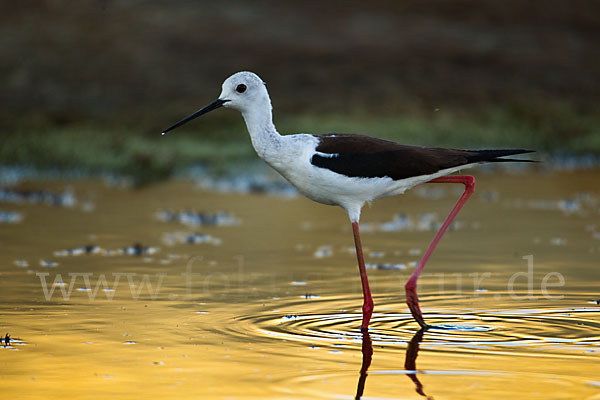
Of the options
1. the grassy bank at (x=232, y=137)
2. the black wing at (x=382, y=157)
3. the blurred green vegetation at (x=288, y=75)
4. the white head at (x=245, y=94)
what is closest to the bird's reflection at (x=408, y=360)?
the black wing at (x=382, y=157)

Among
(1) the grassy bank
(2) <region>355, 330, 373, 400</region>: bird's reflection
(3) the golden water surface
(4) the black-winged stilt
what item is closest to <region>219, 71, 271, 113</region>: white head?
(4) the black-winged stilt

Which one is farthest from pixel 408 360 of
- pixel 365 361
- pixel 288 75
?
pixel 288 75

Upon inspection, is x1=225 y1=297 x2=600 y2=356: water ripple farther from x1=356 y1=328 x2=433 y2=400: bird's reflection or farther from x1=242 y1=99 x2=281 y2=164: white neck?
x1=242 y1=99 x2=281 y2=164: white neck

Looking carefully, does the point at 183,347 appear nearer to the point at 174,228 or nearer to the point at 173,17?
the point at 174,228

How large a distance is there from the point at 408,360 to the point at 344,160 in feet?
5.45

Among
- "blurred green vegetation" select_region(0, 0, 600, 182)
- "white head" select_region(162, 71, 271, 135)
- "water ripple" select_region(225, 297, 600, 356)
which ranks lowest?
"water ripple" select_region(225, 297, 600, 356)

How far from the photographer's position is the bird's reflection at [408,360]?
16.9ft

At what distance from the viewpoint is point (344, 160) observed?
22.7 ft

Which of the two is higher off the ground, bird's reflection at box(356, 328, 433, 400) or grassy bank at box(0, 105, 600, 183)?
grassy bank at box(0, 105, 600, 183)

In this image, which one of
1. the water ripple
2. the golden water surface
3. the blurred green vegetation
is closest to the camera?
the golden water surface

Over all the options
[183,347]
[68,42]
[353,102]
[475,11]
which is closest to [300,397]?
[183,347]

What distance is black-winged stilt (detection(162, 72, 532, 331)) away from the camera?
22.6ft

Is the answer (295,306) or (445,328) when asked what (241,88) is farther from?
(445,328)

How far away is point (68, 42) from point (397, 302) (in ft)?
51.8
